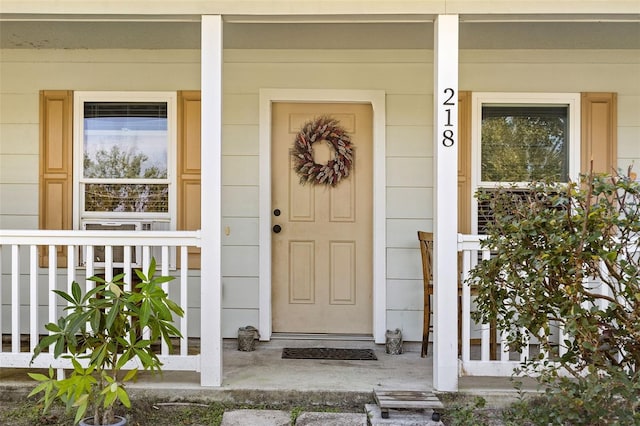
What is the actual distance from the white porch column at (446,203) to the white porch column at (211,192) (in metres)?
1.21

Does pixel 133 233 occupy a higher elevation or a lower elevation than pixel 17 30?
lower

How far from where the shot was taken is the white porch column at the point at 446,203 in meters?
3.12

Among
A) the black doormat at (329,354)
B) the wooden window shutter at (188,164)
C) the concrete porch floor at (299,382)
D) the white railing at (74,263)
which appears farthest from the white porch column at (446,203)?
the wooden window shutter at (188,164)

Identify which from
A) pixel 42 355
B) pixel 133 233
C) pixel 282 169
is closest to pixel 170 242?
pixel 133 233

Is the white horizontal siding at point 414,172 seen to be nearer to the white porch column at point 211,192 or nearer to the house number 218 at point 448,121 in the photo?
the house number 218 at point 448,121

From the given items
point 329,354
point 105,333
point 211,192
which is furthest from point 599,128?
point 105,333

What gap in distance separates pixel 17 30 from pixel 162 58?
0.94m

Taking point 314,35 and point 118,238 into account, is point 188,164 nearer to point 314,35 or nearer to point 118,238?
point 118,238

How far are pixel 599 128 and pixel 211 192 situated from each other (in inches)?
111

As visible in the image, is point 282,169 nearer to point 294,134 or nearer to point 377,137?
point 294,134

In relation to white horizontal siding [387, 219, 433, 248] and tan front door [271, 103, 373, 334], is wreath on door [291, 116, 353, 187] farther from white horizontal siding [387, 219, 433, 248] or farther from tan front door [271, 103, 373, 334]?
white horizontal siding [387, 219, 433, 248]

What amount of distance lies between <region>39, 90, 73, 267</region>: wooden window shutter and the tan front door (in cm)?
148

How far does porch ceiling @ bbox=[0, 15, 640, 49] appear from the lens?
3.63m

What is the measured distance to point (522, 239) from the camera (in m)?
2.22
